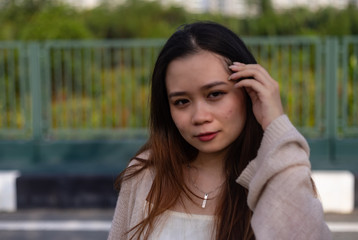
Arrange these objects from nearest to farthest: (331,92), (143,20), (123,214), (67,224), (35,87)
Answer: (123,214)
(67,224)
(331,92)
(35,87)
(143,20)

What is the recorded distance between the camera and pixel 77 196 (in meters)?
4.82

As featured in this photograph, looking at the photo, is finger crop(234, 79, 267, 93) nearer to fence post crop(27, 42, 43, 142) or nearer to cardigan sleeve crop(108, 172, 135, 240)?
cardigan sleeve crop(108, 172, 135, 240)

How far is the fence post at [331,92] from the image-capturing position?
5.52 metres

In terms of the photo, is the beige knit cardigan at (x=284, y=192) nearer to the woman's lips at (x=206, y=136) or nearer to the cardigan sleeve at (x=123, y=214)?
the woman's lips at (x=206, y=136)

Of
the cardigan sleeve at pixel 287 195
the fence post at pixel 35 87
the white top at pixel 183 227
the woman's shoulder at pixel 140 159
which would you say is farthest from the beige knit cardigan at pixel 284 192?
the fence post at pixel 35 87

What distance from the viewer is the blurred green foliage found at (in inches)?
437

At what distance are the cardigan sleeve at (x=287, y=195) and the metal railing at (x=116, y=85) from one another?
14.2 ft

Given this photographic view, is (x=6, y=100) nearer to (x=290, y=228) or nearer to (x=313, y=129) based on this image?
(x=313, y=129)

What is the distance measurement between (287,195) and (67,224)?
3380 millimetres

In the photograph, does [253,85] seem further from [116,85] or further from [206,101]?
[116,85]

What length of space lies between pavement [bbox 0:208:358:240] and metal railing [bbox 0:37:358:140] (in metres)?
1.23

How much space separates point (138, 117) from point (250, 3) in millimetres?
11729

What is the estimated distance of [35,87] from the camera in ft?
18.9


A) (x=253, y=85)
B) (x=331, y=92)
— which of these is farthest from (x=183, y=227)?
(x=331, y=92)
